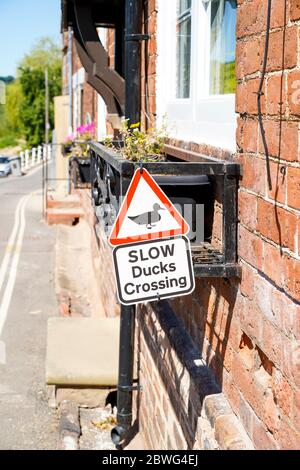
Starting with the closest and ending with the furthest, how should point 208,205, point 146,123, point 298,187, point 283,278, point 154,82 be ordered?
point 298,187 → point 283,278 → point 208,205 → point 154,82 → point 146,123

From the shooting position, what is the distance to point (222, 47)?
382 cm

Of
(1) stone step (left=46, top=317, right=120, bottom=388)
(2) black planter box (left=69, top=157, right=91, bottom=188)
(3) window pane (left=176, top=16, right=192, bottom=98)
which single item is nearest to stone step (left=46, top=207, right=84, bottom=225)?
(2) black planter box (left=69, top=157, right=91, bottom=188)

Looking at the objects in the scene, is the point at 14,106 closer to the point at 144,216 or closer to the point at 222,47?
the point at 222,47

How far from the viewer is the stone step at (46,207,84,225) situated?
1539 cm

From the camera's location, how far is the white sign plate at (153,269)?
296 centimetres

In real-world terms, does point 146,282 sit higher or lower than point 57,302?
higher

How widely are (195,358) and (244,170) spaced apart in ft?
3.96

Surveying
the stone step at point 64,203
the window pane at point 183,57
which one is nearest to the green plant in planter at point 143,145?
the window pane at point 183,57

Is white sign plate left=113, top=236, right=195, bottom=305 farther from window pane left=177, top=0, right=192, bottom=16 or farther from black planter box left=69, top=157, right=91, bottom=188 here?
black planter box left=69, top=157, right=91, bottom=188

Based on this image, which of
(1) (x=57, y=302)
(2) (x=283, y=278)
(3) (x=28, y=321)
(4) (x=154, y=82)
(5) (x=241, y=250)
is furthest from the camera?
(1) (x=57, y=302)

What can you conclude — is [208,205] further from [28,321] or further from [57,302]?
[57,302]

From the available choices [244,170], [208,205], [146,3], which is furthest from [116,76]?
[244,170]

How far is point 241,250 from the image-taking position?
10.5ft

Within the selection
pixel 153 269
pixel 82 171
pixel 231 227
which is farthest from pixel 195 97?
pixel 82 171
